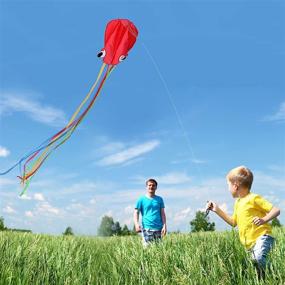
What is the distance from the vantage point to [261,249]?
4.69 metres

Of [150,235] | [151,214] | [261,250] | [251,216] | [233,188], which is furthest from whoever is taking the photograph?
[151,214]

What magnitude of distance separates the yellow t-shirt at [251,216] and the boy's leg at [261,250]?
0.18 feet

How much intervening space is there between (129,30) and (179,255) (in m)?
4.13

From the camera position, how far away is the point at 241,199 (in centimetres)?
499

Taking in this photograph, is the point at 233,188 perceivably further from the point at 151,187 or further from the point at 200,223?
the point at 200,223

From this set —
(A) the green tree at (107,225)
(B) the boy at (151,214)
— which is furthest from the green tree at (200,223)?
(B) the boy at (151,214)

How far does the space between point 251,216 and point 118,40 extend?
430 centimetres

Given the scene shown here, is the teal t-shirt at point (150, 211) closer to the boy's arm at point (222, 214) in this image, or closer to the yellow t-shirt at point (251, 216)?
the boy's arm at point (222, 214)

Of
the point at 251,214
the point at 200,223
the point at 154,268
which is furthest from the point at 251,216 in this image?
the point at 200,223

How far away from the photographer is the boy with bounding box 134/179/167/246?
7.58 m

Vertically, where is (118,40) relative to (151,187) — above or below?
above

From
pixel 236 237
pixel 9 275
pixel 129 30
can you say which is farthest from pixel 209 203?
pixel 129 30

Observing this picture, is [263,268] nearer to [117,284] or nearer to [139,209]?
[117,284]

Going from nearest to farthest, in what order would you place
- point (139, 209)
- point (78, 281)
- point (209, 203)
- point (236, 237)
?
1. point (78, 281)
2. point (209, 203)
3. point (236, 237)
4. point (139, 209)
